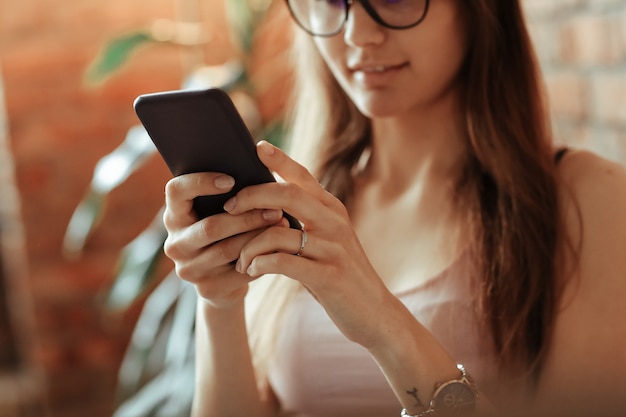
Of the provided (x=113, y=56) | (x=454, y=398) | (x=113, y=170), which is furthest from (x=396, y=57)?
(x=113, y=56)

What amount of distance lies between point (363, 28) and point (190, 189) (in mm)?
338

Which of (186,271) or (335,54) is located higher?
(335,54)

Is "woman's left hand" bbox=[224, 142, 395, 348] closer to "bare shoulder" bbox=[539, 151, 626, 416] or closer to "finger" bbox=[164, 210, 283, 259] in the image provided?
"finger" bbox=[164, 210, 283, 259]

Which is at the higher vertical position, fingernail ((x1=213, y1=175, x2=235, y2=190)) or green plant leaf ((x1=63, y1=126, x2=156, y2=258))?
green plant leaf ((x1=63, y1=126, x2=156, y2=258))

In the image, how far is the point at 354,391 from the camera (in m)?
1.00

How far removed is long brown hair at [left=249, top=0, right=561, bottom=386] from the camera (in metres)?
0.93

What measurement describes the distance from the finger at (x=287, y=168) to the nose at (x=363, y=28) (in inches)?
10.5

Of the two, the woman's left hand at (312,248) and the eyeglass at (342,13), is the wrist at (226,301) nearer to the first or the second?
the woman's left hand at (312,248)

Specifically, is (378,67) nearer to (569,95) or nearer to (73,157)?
(569,95)

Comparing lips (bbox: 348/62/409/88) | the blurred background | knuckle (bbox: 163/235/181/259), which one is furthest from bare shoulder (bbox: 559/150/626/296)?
the blurred background

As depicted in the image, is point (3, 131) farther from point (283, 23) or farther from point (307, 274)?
point (307, 274)

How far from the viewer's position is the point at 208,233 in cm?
73

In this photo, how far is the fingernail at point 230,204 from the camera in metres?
0.71

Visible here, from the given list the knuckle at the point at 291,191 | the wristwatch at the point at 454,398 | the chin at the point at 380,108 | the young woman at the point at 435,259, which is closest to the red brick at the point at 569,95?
the young woman at the point at 435,259
